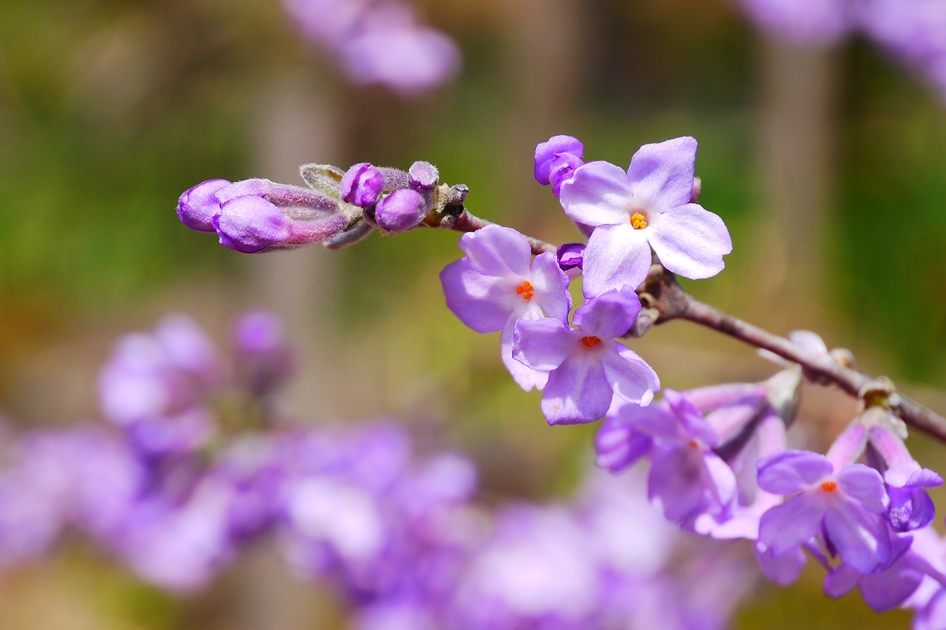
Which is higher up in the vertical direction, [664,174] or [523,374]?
[664,174]

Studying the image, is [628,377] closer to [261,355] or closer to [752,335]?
[752,335]

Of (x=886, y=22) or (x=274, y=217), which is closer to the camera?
(x=274, y=217)

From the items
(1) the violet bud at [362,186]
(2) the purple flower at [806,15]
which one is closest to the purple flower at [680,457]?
(1) the violet bud at [362,186]

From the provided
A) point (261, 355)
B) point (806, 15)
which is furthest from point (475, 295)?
point (806, 15)

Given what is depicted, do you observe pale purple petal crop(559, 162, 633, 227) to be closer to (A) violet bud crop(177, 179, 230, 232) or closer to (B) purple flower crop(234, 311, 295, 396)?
(A) violet bud crop(177, 179, 230, 232)

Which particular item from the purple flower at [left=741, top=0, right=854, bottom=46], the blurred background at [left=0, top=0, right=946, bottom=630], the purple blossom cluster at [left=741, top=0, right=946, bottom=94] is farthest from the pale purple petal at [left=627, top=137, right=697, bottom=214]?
the purple flower at [left=741, top=0, right=854, bottom=46]

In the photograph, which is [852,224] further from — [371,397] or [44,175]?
[44,175]

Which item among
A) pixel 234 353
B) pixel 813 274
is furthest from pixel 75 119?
pixel 813 274
